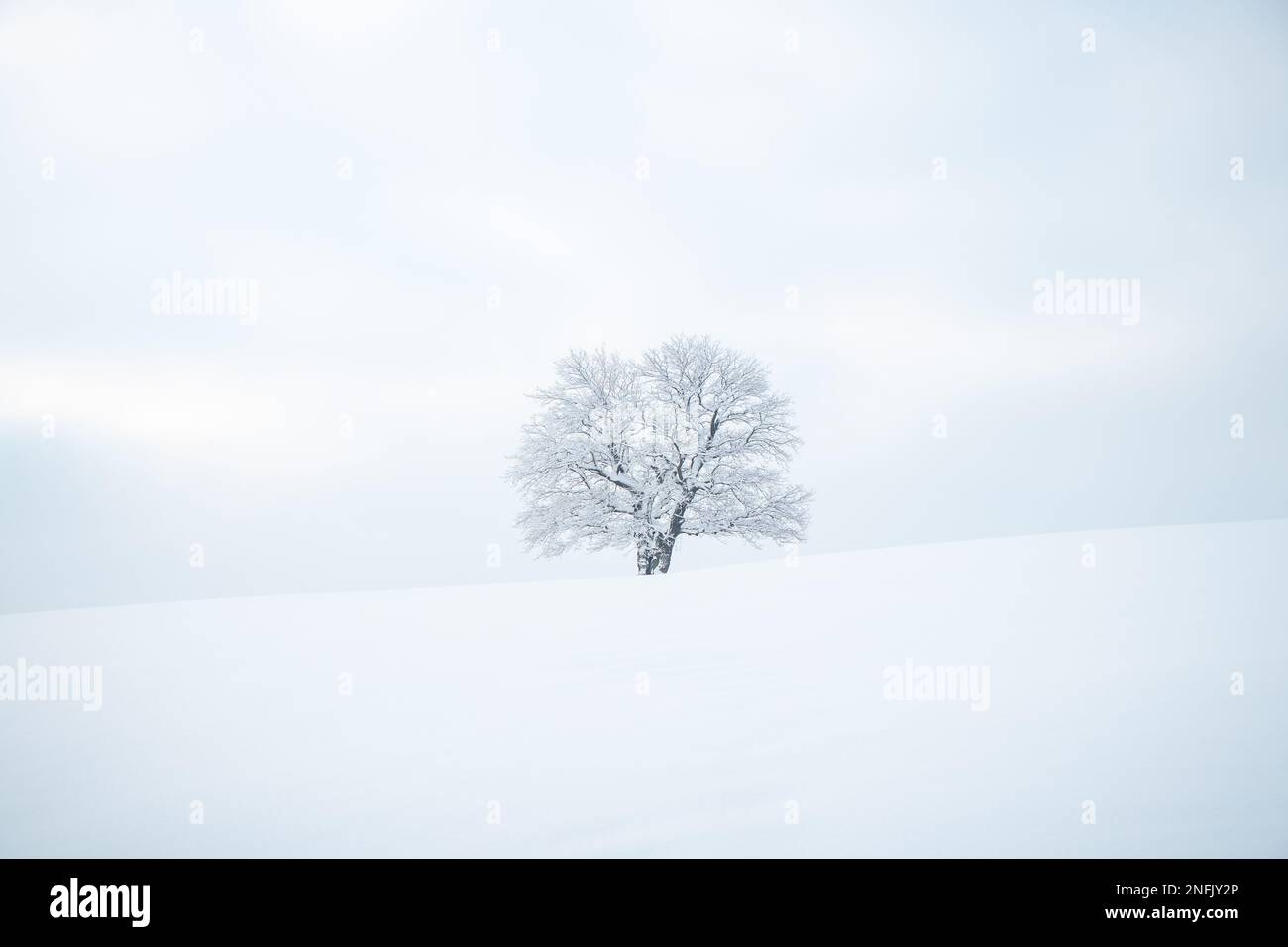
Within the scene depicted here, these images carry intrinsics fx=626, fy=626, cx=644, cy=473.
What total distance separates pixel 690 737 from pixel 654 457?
53.5 ft

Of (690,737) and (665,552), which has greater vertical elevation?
(665,552)

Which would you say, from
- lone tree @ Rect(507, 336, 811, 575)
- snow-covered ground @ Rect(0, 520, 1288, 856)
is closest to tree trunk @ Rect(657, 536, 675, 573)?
lone tree @ Rect(507, 336, 811, 575)

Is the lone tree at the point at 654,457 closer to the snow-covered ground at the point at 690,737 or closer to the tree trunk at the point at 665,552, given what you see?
the tree trunk at the point at 665,552

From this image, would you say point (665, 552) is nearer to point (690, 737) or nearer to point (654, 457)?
point (654, 457)

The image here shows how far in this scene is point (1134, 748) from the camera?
5.39 meters

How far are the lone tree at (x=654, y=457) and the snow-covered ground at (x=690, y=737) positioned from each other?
401 inches

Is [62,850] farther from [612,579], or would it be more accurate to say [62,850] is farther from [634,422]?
[634,422]

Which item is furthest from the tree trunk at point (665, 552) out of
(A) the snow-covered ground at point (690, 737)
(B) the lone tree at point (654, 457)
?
(A) the snow-covered ground at point (690, 737)

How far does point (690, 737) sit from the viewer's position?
6074 millimetres

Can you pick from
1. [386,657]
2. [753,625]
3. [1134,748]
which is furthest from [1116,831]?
[386,657]

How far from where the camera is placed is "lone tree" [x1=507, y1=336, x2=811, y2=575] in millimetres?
21938

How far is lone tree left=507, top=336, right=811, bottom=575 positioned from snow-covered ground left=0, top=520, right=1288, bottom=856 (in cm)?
1019

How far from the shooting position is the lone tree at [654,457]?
72.0 feet

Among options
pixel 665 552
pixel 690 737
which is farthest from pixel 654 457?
pixel 690 737
